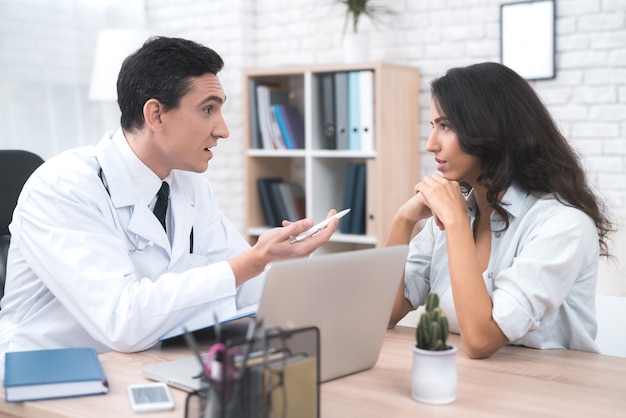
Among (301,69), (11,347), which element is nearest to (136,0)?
(301,69)

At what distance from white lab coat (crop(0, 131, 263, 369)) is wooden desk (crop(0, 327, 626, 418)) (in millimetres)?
89

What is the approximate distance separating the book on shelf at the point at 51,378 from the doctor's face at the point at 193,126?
2.15 feet

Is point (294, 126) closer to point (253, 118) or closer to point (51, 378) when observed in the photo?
point (253, 118)

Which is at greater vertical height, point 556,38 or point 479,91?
point 556,38

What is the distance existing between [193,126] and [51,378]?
79cm

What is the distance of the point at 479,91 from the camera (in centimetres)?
168

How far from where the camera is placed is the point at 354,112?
3459mm

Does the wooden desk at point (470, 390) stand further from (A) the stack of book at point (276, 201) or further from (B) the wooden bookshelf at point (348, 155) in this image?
(A) the stack of book at point (276, 201)

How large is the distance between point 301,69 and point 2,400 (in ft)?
8.39

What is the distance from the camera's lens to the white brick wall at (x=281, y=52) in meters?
3.19

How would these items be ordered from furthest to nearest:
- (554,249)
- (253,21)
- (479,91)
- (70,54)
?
(253,21) < (70,54) < (479,91) < (554,249)

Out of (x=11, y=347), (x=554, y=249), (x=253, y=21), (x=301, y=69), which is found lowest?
(x=11, y=347)

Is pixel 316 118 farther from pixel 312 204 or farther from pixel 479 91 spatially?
pixel 479 91

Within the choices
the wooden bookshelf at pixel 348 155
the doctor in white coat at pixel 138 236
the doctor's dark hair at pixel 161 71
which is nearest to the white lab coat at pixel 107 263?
the doctor in white coat at pixel 138 236
